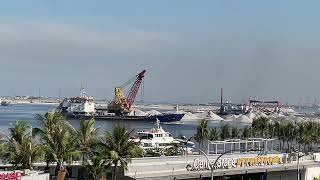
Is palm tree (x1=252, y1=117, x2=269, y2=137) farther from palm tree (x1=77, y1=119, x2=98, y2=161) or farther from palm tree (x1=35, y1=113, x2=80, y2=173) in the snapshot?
palm tree (x1=35, y1=113, x2=80, y2=173)

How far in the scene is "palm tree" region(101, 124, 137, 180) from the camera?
44.3 metres

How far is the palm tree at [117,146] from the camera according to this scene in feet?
145

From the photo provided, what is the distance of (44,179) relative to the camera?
42281 millimetres

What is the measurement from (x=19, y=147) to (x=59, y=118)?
224 inches

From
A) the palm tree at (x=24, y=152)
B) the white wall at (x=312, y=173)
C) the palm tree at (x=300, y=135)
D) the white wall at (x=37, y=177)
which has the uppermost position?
the palm tree at (x=24, y=152)

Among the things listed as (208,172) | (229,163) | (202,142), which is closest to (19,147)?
(208,172)

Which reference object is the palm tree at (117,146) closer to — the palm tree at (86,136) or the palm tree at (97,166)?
the palm tree at (97,166)

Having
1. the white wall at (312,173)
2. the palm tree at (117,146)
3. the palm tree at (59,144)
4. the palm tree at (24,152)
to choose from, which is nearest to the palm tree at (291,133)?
the white wall at (312,173)

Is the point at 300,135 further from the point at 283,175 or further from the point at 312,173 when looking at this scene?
the point at 283,175

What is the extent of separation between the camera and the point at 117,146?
147 feet

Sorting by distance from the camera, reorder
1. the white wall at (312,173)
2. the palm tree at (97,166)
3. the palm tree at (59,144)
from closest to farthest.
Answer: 1. the palm tree at (97,166)
2. the palm tree at (59,144)
3. the white wall at (312,173)

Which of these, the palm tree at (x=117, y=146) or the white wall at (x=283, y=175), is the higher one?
the palm tree at (x=117, y=146)

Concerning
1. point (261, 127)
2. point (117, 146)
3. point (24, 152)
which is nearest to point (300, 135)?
point (261, 127)

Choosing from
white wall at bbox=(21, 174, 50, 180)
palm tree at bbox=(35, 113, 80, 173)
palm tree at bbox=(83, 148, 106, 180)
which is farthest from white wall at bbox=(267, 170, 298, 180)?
white wall at bbox=(21, 174, 50, 180)
